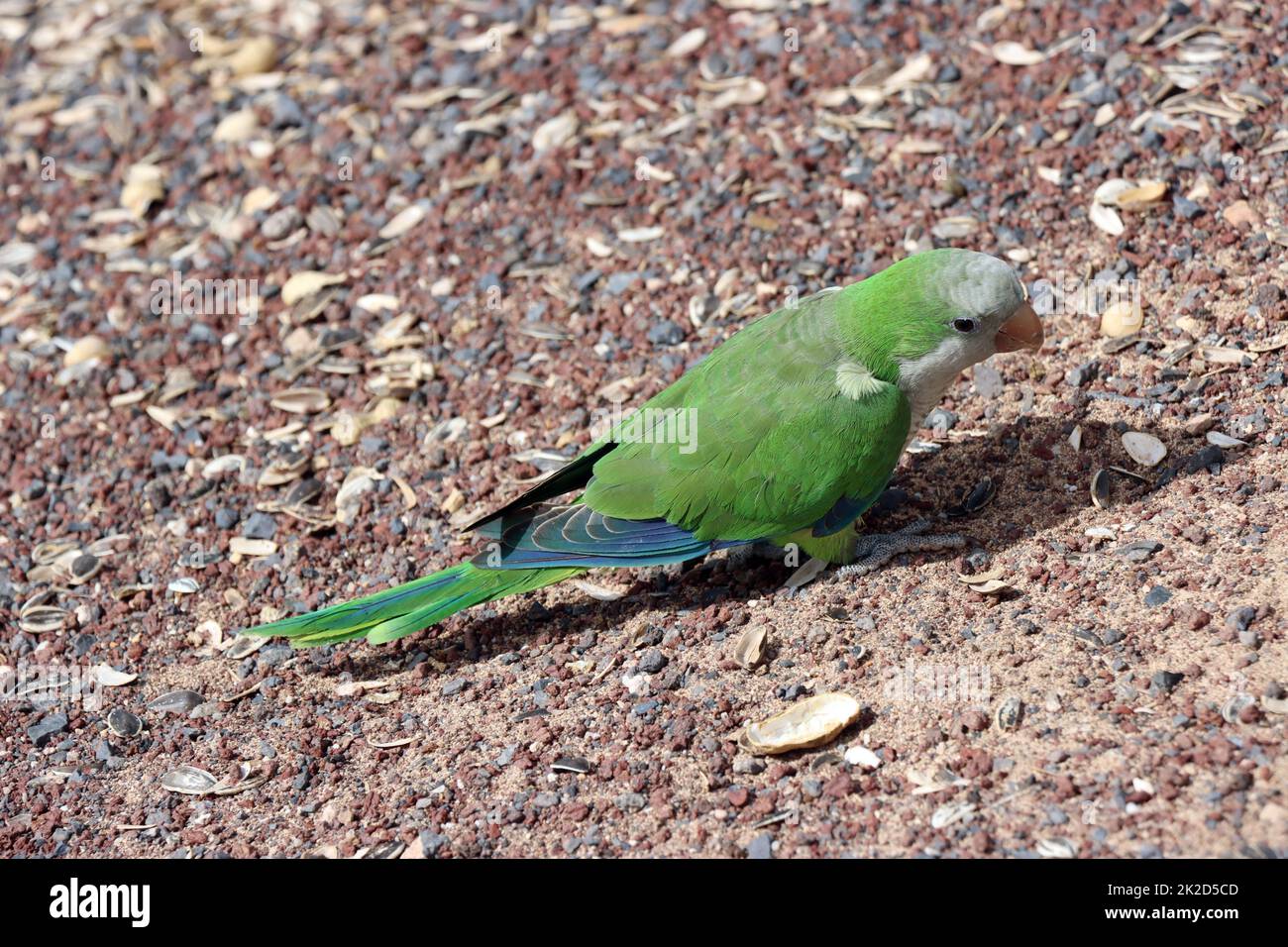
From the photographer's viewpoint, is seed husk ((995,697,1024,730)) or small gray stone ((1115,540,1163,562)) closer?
seed husk ((995,697,1024,730))

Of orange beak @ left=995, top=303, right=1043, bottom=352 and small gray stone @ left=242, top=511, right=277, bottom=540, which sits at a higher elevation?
orange beak @ left=995, top=303, right=1043, bottom=352

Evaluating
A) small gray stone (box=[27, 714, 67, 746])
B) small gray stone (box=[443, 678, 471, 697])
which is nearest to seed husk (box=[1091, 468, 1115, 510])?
small gray stone (box=[443, 678, 471, 697])

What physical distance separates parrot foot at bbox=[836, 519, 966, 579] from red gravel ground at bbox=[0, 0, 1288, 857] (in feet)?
0.31

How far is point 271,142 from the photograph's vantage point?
831cm

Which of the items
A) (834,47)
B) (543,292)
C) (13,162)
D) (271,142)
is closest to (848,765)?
(543,292)

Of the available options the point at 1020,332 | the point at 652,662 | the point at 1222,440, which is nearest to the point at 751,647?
the point at 652,662

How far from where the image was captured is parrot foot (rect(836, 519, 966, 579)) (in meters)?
5.12

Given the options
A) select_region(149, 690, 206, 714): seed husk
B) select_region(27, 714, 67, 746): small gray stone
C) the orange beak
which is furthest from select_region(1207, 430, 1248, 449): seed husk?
select_region(27, 714, 67, 746): small gray stone

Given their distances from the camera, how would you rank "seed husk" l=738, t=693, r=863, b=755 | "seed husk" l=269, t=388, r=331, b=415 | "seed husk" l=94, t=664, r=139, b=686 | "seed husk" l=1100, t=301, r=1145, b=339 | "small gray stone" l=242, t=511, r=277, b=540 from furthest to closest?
"seed husk" l=269, t=388, r=331, b=415 < "small gray stone" l=242, t=511, r=277, b=540 < "seed husk" l=1100, t=301, r=1145, b=339 < "seed husk" l=94, t=664, r=139, b=686 < "seed husk" l=738, t=693, r=863, b=755

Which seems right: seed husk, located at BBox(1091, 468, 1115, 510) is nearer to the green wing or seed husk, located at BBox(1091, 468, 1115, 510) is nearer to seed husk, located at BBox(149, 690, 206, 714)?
the green wing

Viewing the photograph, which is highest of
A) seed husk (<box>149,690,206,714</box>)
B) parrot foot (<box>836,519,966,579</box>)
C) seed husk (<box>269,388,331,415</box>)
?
parrot foot (<box>836,519,966,579</box>)

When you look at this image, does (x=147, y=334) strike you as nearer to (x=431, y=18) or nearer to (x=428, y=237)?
(x=428, y=237)

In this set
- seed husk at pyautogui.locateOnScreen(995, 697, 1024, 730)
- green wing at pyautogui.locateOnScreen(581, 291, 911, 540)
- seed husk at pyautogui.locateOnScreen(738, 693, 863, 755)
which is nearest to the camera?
seed husk at pyautogui.locateOnScreen(995, 697, 1024, 730)

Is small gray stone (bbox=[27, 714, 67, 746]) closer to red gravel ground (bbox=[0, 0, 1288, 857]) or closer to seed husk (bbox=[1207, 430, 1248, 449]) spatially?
red gravel ground (bbox=[0, 0, 1288, 857])
